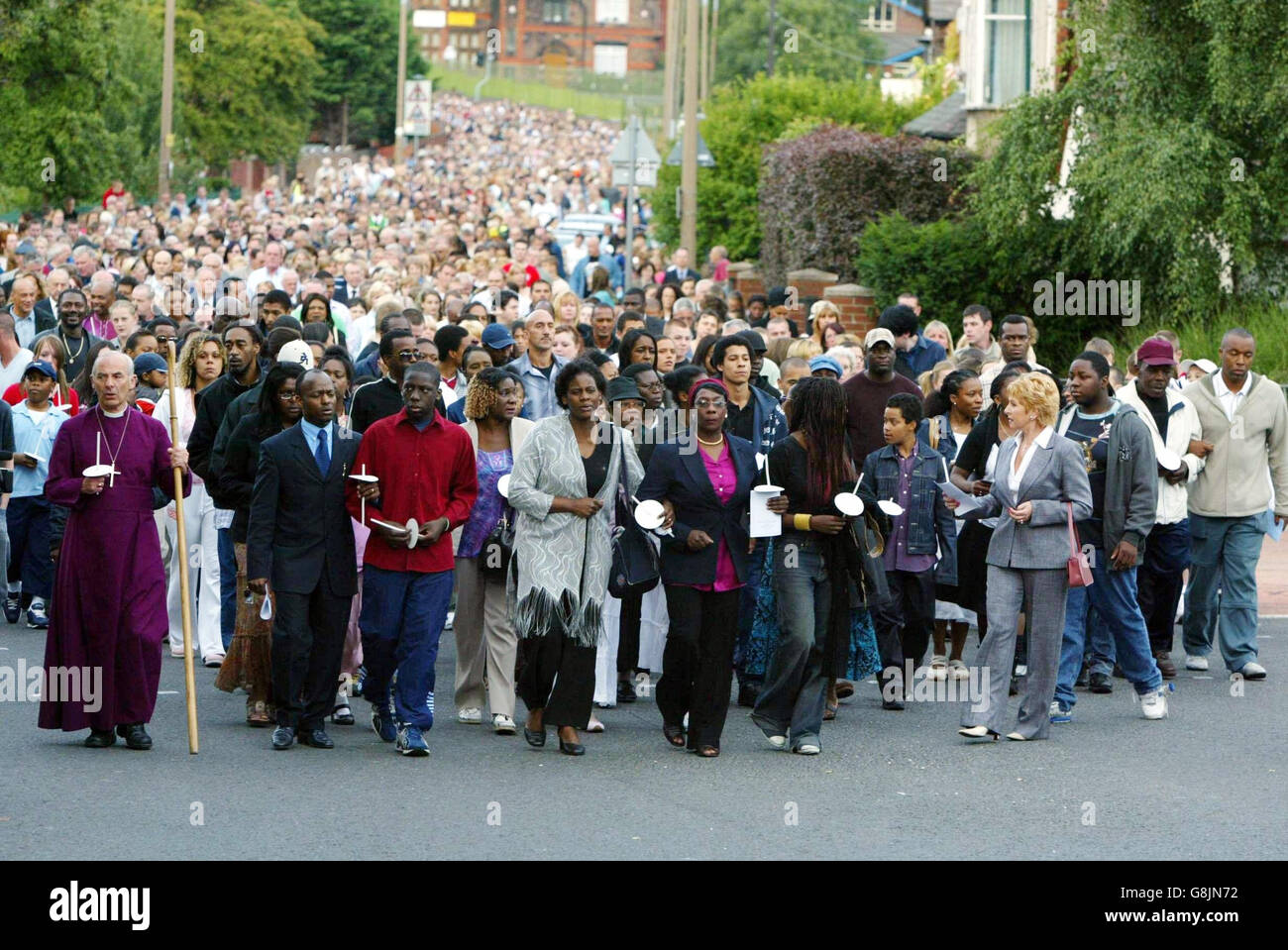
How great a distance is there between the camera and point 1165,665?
12.3 m

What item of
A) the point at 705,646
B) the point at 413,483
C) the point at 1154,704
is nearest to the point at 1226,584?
the point at 1154,704

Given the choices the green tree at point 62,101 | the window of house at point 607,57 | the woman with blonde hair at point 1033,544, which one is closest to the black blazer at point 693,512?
the woman with blonde hair at point 1033,544

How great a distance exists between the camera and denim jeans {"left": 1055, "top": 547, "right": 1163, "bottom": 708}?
428 inches

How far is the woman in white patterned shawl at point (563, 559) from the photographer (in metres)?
9.91

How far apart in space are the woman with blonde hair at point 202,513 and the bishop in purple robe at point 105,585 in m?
2.04

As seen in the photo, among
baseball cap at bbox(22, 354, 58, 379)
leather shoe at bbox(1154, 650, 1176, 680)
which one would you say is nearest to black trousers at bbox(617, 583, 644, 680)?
leather shoe at bbox(1154, 650, 1176, 680)

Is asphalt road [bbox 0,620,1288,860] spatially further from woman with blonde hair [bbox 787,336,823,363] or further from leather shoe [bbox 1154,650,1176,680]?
woman with blonde hair [bbox 787,336,823,363]

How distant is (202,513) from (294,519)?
8.46 feet

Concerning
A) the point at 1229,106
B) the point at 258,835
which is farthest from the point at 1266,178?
the point at 258,835

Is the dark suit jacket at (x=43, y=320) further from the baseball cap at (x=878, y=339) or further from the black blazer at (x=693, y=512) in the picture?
the black blazer at (x=693, y=512)

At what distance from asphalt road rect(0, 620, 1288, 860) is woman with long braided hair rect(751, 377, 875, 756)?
23 cm

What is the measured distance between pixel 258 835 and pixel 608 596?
3.34 m

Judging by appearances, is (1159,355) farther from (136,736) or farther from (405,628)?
(136,736)

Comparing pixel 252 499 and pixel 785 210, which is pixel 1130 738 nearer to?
pixel 252 499
